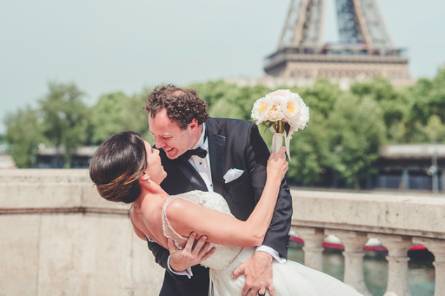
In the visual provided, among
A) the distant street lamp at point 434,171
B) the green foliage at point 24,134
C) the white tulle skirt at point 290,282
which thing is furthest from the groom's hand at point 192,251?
the green foliage at point 24,134

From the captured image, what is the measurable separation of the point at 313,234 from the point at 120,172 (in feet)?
7.14

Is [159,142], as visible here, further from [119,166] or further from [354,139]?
[354,139]

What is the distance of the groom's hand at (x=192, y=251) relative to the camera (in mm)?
3025

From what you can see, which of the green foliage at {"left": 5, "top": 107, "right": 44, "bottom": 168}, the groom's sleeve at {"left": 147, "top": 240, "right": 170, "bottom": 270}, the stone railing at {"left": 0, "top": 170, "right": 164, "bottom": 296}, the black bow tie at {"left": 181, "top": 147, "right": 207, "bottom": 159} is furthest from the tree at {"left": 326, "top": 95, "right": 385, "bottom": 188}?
the groom's sleeve at {"left": 147, "top": 240, "right": 170, "bottom": 270}

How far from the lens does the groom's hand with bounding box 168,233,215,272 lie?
119 inches

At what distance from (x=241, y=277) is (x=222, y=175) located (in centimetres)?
54

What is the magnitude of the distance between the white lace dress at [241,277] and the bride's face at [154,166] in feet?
0.44

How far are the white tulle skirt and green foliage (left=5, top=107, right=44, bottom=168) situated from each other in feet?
202

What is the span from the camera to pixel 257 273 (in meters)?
3.07

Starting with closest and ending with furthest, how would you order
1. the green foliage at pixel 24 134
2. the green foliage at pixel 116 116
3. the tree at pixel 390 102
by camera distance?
the tree at pixel 390 102 < the green foliage at pixel 116 116 < the green foliage at pixel 24 134

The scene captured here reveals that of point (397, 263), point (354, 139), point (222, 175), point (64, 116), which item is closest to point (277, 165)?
point (222, 175)

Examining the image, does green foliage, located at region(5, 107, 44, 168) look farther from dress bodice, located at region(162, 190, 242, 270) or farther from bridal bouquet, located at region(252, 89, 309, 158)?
dress bodice, located at region(162, 190, 242, 270)

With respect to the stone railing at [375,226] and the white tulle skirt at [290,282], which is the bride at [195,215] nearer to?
the white tulle skirt at [290,282]

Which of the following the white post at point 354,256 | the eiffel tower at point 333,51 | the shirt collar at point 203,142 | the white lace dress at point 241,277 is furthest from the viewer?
the eiffel tower at point 333,51
